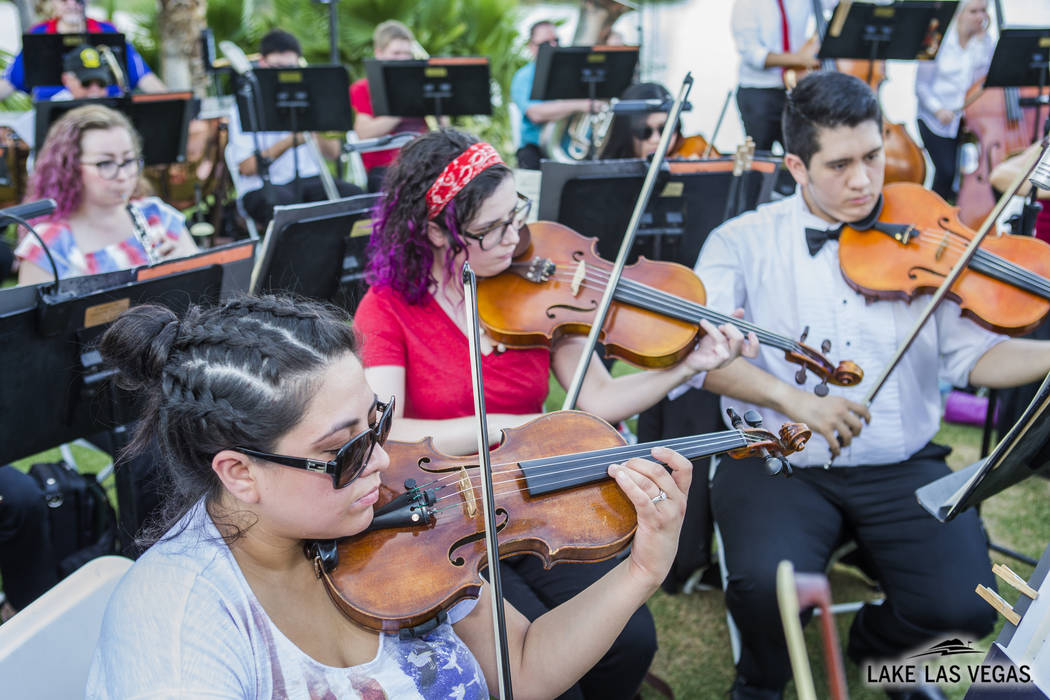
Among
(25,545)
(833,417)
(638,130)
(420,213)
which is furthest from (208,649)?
(638,130)

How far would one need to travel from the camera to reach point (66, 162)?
2891 millimetres

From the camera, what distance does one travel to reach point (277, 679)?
1148 millimetres

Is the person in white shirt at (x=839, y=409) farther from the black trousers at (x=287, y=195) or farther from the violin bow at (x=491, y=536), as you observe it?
the black trousers at (x=287, y=195)

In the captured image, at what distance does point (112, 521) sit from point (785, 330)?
85.4 inches

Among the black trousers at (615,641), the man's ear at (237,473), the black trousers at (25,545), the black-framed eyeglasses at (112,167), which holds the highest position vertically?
the black-framed eyeglasses at (112,167)

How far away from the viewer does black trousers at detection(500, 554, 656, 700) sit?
184cm

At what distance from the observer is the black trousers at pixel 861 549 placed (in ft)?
6.57

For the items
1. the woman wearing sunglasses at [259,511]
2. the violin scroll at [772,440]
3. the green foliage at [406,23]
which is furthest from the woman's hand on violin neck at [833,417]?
the green foliage at [406,23]

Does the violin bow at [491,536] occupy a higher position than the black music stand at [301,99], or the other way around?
the black music stand at [301,99]

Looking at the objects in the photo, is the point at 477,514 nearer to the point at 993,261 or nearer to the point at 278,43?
the point at 993,261

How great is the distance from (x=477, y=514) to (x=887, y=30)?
4374mm

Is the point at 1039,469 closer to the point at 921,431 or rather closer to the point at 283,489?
the point at 921,431

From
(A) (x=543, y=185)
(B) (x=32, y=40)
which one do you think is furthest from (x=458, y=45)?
(A) (x=543, y=185)

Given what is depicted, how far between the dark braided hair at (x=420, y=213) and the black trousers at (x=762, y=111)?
3488 millimetres
